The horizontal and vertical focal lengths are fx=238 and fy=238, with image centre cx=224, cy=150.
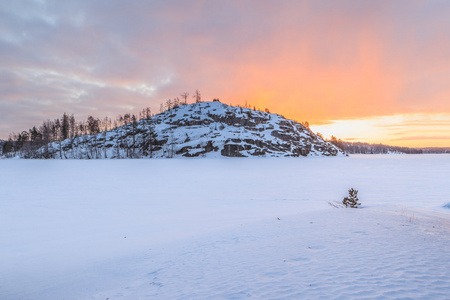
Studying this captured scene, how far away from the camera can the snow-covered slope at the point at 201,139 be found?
132 m

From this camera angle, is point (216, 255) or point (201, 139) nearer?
point (216, 255)

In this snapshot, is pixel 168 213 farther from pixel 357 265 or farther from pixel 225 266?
pixel 357 265

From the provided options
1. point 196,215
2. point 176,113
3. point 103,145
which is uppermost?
point 176,113

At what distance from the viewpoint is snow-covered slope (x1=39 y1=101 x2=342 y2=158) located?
131625 millimetres

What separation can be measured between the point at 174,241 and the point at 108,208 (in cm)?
959

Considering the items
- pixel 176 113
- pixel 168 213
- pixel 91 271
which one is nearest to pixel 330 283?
pixel 91 271

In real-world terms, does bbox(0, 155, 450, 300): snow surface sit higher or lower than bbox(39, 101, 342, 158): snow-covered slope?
lower

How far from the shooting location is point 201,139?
140 meters

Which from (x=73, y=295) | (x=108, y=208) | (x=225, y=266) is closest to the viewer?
(x=73, y=295)

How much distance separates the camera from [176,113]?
633ft

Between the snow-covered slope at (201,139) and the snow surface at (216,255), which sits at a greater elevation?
the snow-covered slope at (201,139)

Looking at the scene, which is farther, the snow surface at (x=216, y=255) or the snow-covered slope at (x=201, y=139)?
the snow-covered slope at (x=201, y=139)

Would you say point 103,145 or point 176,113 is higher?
point 176,113

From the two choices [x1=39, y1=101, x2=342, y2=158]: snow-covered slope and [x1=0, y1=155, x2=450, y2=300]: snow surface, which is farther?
[x1=39, y1=101, x2=342, y2=158]: snow-covered slope
